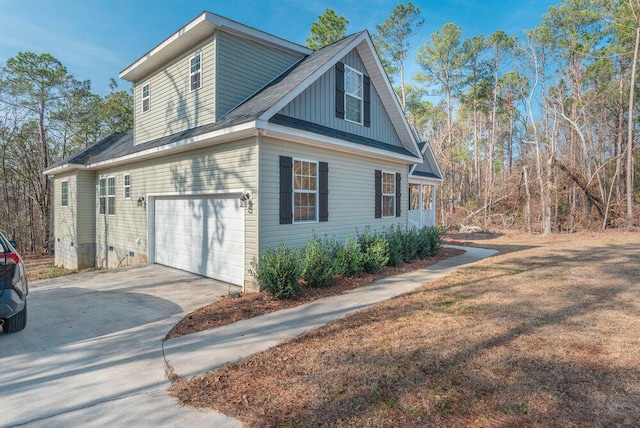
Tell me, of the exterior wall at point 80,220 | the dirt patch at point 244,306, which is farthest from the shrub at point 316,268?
the exterior wall at point 80,220

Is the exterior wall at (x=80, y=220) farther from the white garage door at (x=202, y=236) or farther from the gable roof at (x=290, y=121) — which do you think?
the white garage door at (x=202, y=236)

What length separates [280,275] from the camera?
233 inches

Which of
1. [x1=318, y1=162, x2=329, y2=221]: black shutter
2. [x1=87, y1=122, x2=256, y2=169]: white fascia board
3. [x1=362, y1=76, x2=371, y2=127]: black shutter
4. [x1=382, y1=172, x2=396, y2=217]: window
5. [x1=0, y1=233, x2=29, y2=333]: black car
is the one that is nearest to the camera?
[x1=0, y1=233, x2=29, y2=333]: black car

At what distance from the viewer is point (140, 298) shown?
6.40 meters

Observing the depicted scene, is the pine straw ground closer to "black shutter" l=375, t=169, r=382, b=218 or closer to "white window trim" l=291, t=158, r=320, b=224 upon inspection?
"white window trim" l=291, t=158, r=320, b=224

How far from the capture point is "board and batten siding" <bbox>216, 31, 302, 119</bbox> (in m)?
7.86

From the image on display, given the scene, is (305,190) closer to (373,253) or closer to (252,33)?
(373,253)

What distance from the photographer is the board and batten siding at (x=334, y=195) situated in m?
6.75

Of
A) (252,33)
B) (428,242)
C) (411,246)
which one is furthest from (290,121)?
(428,242)

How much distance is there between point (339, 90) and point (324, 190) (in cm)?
284

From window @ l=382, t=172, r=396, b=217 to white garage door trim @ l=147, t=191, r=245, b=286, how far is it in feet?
16.5

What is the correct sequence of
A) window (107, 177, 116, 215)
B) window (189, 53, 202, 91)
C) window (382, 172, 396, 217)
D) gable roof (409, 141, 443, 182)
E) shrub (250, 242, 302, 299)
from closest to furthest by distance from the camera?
shrub (250, 242, 302, 299), window (189, 53, 202, 91), window (382, 172, 396, 217), window (107, 177, 116, 215), gable roof (409, 141, 443, 182)

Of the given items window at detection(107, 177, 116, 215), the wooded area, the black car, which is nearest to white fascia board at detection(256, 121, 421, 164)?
the black car

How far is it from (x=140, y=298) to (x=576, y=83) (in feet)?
88.9
